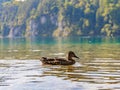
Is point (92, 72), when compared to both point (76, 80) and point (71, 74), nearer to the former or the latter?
point (71, 74)

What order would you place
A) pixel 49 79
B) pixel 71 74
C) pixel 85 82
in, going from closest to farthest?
1. pixel 85 82
2. pixel 49 79
3. pixel 71 74

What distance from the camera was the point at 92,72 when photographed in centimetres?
2527

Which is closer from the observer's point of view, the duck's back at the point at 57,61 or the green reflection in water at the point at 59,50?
the duck's back at the point at 57,61

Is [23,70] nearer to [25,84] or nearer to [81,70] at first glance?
[81,70]

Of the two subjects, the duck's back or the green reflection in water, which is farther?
the green reflection in water

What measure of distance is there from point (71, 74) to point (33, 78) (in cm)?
304

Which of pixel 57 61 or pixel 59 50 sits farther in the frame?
pixel 59 50

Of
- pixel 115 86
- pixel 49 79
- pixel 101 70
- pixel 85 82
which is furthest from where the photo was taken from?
pixel 101 70

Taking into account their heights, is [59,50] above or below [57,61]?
below

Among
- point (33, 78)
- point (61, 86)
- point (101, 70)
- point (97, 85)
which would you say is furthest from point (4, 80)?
point (101, 70)

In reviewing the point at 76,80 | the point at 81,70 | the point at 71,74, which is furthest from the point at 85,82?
the point at 81,70

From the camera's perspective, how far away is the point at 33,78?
74.4 feet

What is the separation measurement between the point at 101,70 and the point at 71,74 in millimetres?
2698

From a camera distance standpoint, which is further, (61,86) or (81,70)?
(81,70)
